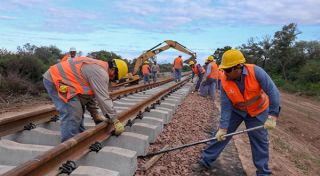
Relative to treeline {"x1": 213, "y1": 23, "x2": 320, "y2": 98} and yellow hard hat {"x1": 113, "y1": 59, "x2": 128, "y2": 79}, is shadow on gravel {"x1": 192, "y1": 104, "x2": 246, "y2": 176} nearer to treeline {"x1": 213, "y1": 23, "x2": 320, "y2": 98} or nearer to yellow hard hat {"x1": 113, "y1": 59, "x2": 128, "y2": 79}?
yellow hard hat {"x1": 113, "y1": 59, "x2": 128, "y2": 79}

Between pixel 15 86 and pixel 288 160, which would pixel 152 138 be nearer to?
pixel 288 160

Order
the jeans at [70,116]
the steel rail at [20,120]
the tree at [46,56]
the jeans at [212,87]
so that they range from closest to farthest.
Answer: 1. the jeans at [70,116]
2. the steel rail at [20,120]
3. the jeans at [212,87]
4. the tree at [46,56]

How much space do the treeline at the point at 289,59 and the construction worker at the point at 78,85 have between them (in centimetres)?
3069

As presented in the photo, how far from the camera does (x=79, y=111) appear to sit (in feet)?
17.2

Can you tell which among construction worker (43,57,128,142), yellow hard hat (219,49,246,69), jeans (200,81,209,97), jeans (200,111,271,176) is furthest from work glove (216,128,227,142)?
jeans (200,81,209,97)

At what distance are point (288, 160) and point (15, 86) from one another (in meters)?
10.5

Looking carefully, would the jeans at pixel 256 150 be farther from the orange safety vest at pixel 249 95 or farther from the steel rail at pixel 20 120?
the steel rail at pixel 20 120

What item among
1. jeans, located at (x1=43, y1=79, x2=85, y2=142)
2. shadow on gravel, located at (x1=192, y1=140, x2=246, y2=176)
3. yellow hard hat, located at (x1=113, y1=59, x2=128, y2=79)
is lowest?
shadow on gravel, located at (x1=192, y1=140, x2=246, y2=176)

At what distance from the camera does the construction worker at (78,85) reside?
506 cm

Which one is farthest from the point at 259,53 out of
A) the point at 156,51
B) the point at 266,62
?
the point at 156,51

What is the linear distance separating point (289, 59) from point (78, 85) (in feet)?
145

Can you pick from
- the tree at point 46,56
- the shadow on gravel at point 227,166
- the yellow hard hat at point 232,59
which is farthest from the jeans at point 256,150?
the tree at point 46,56

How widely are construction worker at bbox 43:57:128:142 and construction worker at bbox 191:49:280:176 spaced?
1.41 m

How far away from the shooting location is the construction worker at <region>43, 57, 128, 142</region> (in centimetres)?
506
